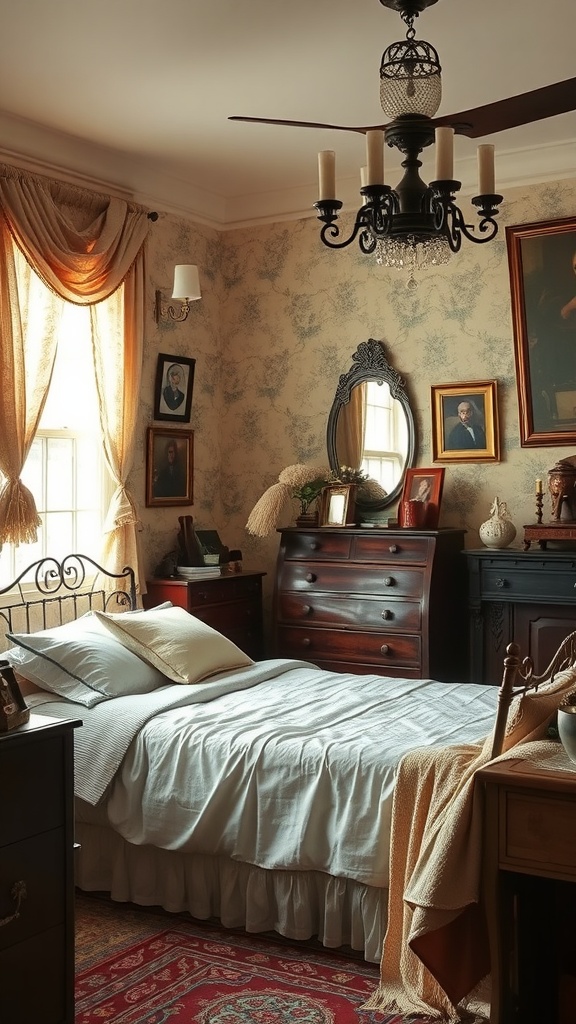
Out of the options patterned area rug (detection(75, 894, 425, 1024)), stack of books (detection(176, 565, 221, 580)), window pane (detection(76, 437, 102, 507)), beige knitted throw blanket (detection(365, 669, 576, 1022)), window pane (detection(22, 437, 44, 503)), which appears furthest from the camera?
stack of books (detection(176, 565, 221, 580))

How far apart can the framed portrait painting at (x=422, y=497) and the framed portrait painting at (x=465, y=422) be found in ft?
0.55

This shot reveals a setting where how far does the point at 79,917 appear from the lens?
3.89m

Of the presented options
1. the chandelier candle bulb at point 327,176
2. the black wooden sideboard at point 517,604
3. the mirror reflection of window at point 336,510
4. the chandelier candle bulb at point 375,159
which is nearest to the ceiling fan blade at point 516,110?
the chandelier candle bulb at point 375,159

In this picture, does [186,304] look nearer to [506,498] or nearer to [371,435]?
[371,435]

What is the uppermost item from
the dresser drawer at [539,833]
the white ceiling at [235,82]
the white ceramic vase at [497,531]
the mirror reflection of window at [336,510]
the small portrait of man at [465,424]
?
the white ceiling at [235,82]

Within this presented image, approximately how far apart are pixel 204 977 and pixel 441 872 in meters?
1.21

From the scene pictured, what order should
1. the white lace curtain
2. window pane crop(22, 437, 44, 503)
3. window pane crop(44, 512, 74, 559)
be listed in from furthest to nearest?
window pane crop(44, 512, 74, 559) < window pane crop(22, 437, 44, 503) < the white lace curtain

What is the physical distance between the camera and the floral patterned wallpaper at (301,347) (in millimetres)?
6051

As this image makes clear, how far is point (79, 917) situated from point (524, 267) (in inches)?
162

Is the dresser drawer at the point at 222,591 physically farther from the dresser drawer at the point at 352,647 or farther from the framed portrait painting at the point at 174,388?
the framed portrait painting at the point at 174,388

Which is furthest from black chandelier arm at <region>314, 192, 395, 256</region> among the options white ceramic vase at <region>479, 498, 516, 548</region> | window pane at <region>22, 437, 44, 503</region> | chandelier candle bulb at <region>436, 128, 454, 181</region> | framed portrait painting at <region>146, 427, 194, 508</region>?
framed portrait painting at <region>146, 427, 194, 508</region>

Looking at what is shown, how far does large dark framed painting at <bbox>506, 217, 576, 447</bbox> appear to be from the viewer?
5797 millimetres

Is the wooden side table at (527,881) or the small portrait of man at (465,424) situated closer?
the wooden side table at (527,881)

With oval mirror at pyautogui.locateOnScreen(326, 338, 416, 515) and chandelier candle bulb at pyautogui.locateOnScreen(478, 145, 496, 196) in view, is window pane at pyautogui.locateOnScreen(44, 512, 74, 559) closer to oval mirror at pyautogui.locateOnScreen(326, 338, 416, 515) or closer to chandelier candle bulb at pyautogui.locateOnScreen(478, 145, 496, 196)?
oval mirror at pyautogui.locateOnScreen(326, 338, 416, 515)
